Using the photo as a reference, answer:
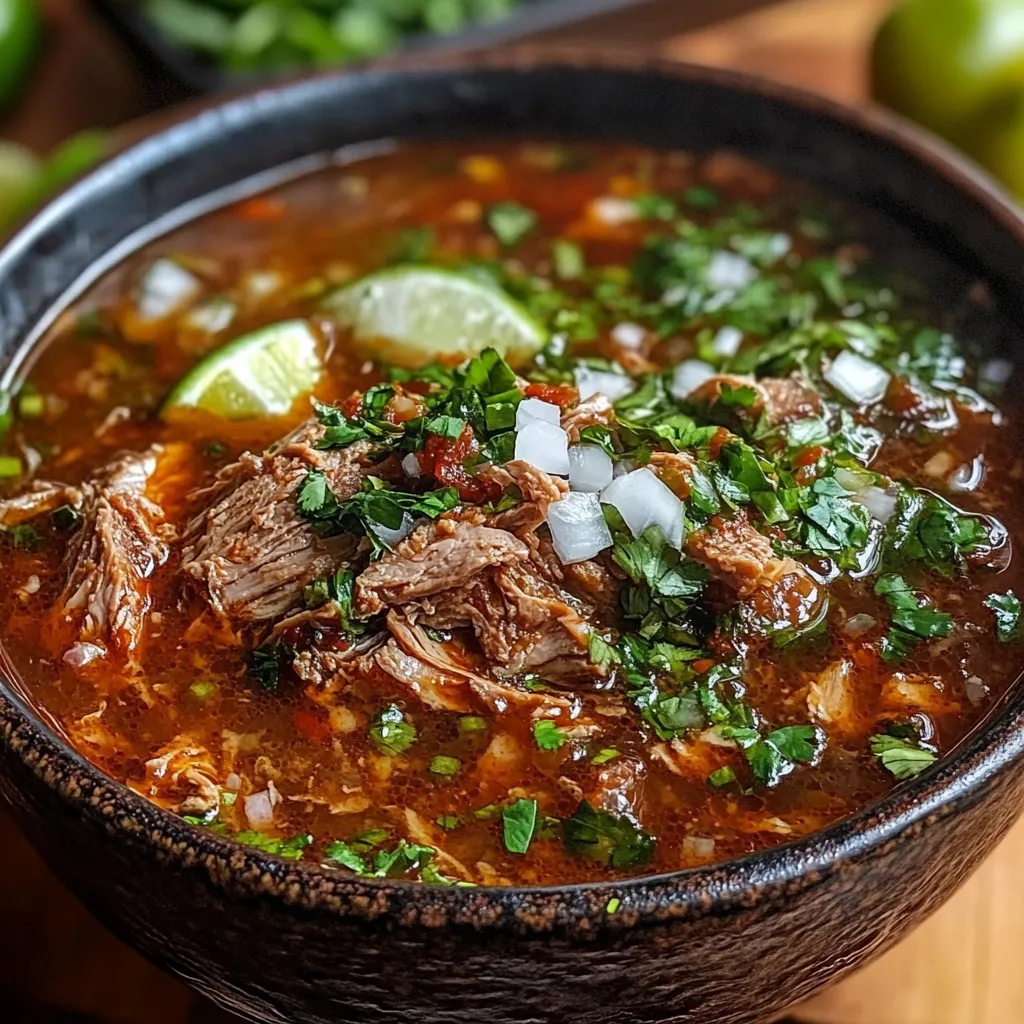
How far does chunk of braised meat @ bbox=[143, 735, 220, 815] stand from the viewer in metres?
2.00

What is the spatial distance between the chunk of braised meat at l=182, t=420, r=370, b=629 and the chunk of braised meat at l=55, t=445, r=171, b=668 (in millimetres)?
81

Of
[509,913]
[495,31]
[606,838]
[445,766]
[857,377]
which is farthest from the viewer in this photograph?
[495,31]

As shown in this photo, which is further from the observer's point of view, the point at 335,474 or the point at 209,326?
the point at 209,326

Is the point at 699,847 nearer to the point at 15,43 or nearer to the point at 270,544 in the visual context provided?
the point at 270,544

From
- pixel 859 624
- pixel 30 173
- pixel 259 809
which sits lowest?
pixel 259 809

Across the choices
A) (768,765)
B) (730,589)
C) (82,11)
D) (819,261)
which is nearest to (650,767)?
(768,765)

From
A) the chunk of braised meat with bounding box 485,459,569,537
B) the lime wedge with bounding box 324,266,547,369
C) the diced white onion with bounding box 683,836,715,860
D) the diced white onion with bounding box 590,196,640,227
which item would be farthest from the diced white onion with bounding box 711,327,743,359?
the diced white onion with bounding box 683,836,715,860

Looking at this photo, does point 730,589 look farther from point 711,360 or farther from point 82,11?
point 82,11

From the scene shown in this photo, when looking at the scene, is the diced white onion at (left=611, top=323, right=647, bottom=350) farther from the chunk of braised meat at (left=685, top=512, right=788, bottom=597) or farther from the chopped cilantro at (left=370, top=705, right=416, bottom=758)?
the chopped cilantro at (left=370, top=705, right=416, bottom=758)

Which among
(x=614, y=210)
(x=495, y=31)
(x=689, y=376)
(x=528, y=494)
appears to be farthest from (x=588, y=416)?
(x=495, y=31)

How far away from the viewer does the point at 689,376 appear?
264 cm

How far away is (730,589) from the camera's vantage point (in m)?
2.13

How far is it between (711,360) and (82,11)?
285 cm

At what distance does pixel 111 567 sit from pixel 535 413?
2.39 ft
